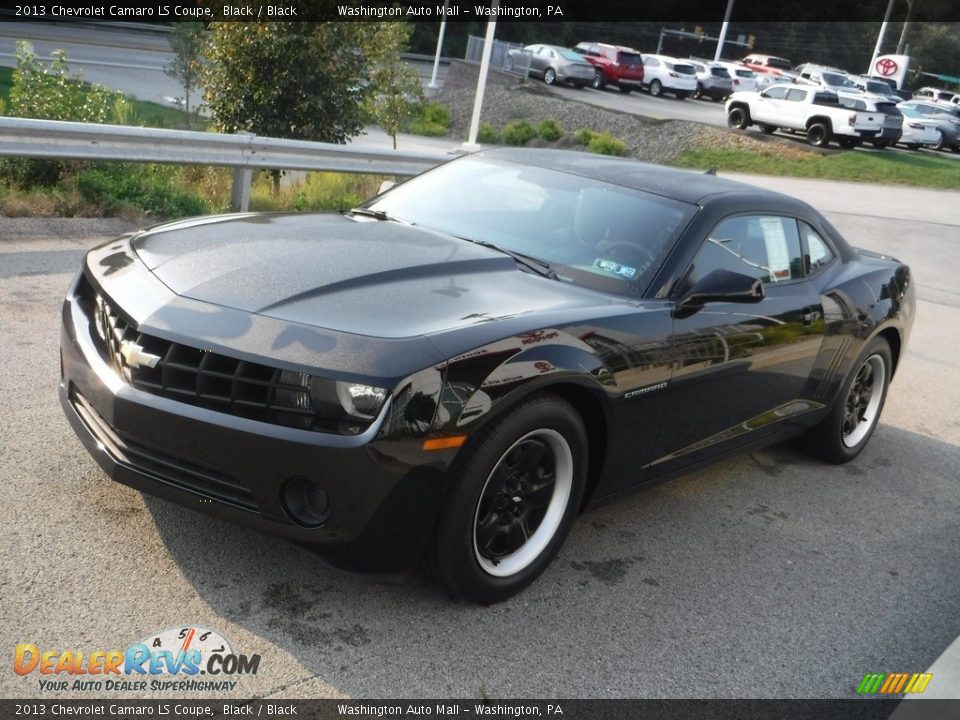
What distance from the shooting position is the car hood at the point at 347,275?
356 cm

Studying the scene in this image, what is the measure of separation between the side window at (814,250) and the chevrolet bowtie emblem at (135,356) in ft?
11.1

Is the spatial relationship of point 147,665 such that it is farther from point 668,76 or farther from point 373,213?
point 668,76

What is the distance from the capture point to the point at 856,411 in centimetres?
615

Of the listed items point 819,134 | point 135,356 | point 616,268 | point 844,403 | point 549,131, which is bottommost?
point 549,131

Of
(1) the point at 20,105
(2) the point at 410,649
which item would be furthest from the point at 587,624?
(1) the point at 20,105

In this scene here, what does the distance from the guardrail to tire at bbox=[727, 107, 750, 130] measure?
26.6m

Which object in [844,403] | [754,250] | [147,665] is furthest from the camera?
[844,403]

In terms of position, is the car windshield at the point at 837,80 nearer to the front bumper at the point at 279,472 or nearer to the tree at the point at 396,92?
the tree at the point at 396,92

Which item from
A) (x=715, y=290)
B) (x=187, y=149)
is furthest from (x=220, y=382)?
(x=187, y=149)

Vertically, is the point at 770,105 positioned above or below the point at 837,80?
below

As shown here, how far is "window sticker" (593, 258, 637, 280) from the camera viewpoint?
4.42m

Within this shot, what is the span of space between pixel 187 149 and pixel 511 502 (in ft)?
20.2

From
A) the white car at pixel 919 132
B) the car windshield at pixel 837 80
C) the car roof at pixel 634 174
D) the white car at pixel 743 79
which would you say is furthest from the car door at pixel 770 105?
the car roof at pixel 634 174

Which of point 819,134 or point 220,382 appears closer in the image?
point 220,382
